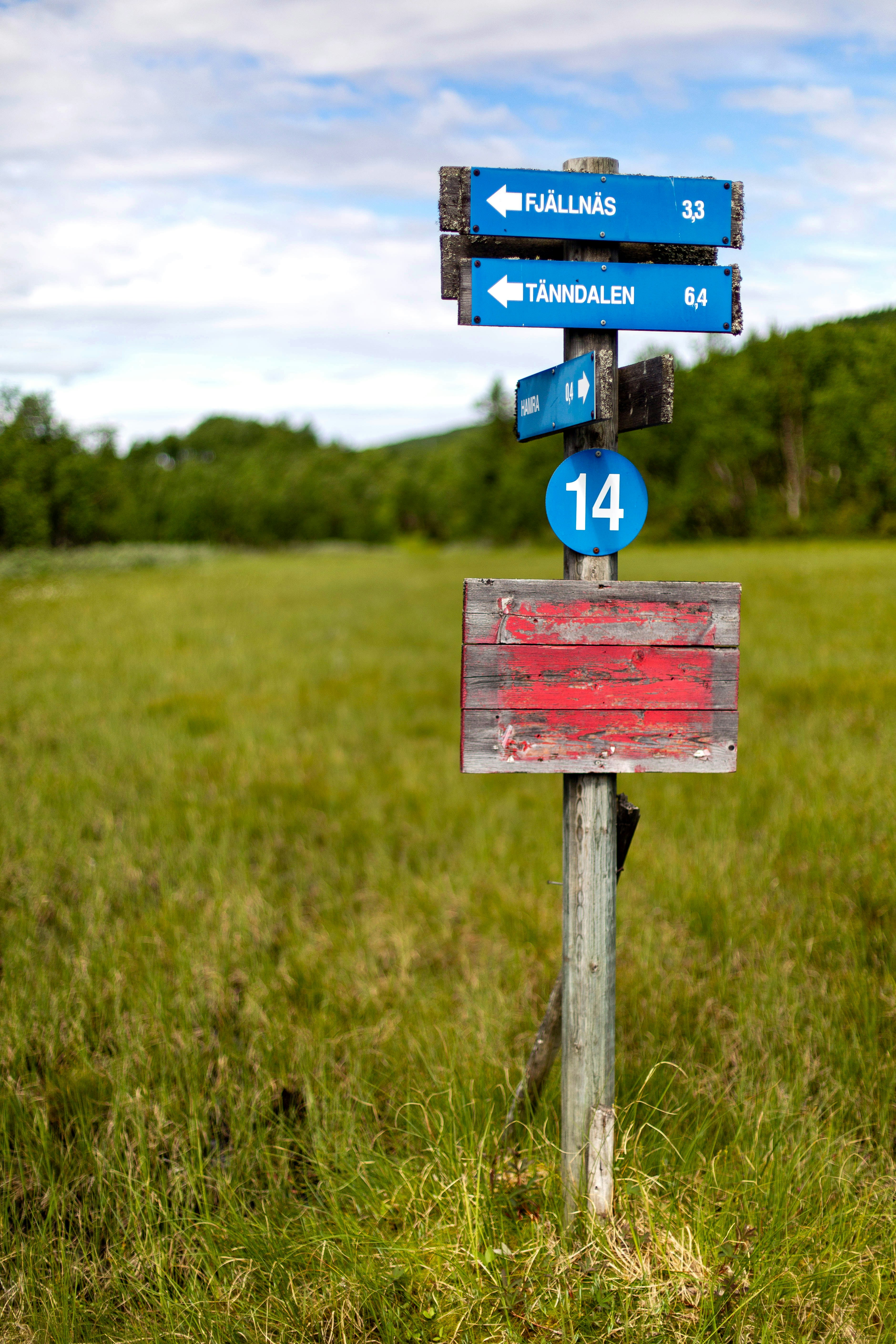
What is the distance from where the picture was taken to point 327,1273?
2229 mm

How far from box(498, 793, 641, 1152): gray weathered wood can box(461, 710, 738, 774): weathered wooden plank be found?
0.20 m

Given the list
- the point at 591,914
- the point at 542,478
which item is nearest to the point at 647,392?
the point at 591,914

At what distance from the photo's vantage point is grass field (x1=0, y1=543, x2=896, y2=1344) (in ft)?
7.07

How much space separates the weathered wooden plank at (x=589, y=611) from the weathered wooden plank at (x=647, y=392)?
443mm

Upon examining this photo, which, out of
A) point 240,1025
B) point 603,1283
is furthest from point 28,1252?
point 603,1283

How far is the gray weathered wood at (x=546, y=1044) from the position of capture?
2.54 m

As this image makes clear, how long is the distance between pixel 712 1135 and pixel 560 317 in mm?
2561

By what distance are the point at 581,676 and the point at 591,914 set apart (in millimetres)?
672

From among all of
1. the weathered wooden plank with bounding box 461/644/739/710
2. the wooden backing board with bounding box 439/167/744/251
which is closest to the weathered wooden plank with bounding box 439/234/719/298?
the wooden backing board with bounding box 439/167/744/251

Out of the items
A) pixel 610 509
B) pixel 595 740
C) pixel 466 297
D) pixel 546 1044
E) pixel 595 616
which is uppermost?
pixel 466 297

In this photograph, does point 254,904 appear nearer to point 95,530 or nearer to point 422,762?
point 422,762

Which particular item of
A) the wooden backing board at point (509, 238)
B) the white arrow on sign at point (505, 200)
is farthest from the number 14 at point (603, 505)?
the white arrow on sign at point (505, 200)

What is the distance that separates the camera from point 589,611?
2.32 metres

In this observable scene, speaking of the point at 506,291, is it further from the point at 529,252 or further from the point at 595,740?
the point at 595,740
